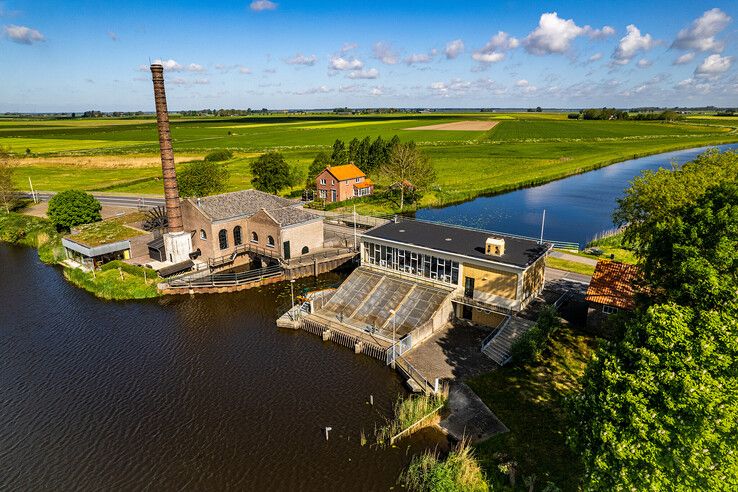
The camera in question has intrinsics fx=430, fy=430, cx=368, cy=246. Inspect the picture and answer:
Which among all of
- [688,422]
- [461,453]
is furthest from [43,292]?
[688,422]

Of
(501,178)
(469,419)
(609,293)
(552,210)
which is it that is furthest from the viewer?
(501,178)

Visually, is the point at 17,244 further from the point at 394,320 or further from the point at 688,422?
the point at 688,422

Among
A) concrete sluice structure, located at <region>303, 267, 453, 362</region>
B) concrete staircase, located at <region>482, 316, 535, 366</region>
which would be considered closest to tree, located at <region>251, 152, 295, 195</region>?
concrete sluice structure, located at <region>303, 267, 453, 362</region>

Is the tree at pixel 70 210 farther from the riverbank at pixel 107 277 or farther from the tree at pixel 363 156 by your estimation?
the tree at pixel 363 156

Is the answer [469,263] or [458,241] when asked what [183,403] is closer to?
[469,263]

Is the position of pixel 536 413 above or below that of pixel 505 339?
below

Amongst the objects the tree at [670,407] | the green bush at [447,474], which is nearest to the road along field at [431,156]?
the green bush at [447,474]

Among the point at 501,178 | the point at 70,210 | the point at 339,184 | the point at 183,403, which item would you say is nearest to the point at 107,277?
the point at 70,210
